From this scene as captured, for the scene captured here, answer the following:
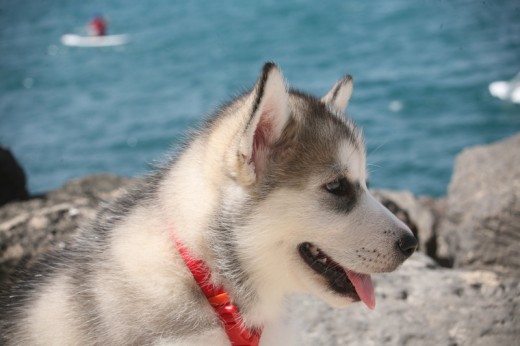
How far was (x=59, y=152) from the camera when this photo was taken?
18219 millimetres

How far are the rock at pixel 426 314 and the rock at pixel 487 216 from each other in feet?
3.63

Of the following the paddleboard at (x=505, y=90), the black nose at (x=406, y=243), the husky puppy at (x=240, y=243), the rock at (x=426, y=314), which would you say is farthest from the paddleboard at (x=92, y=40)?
the black nose at (x=406, y=243)

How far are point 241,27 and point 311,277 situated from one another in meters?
25.8

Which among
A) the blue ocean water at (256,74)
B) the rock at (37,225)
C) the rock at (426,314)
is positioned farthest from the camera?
the blue ocean water at (256,74)

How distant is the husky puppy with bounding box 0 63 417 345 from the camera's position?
311cm

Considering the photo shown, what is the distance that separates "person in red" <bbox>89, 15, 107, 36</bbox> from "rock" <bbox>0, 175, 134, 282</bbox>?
76.5 ft

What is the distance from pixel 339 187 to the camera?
3211mm

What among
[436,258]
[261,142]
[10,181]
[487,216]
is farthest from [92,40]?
[261,142]

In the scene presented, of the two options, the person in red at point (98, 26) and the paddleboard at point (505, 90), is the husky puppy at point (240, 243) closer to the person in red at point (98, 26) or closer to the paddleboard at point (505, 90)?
the paddleboard at point (505, 90)

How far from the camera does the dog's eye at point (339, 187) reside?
10.5 feet

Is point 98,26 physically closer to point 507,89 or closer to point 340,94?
point 507,89

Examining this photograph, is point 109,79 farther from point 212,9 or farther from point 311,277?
point 311,277

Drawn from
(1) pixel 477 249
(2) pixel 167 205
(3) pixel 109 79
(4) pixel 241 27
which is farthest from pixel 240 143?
(4) pixel 241 27

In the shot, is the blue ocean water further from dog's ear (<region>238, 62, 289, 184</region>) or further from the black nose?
dog's ear (<region>238, 62, 289, 184</region>)
